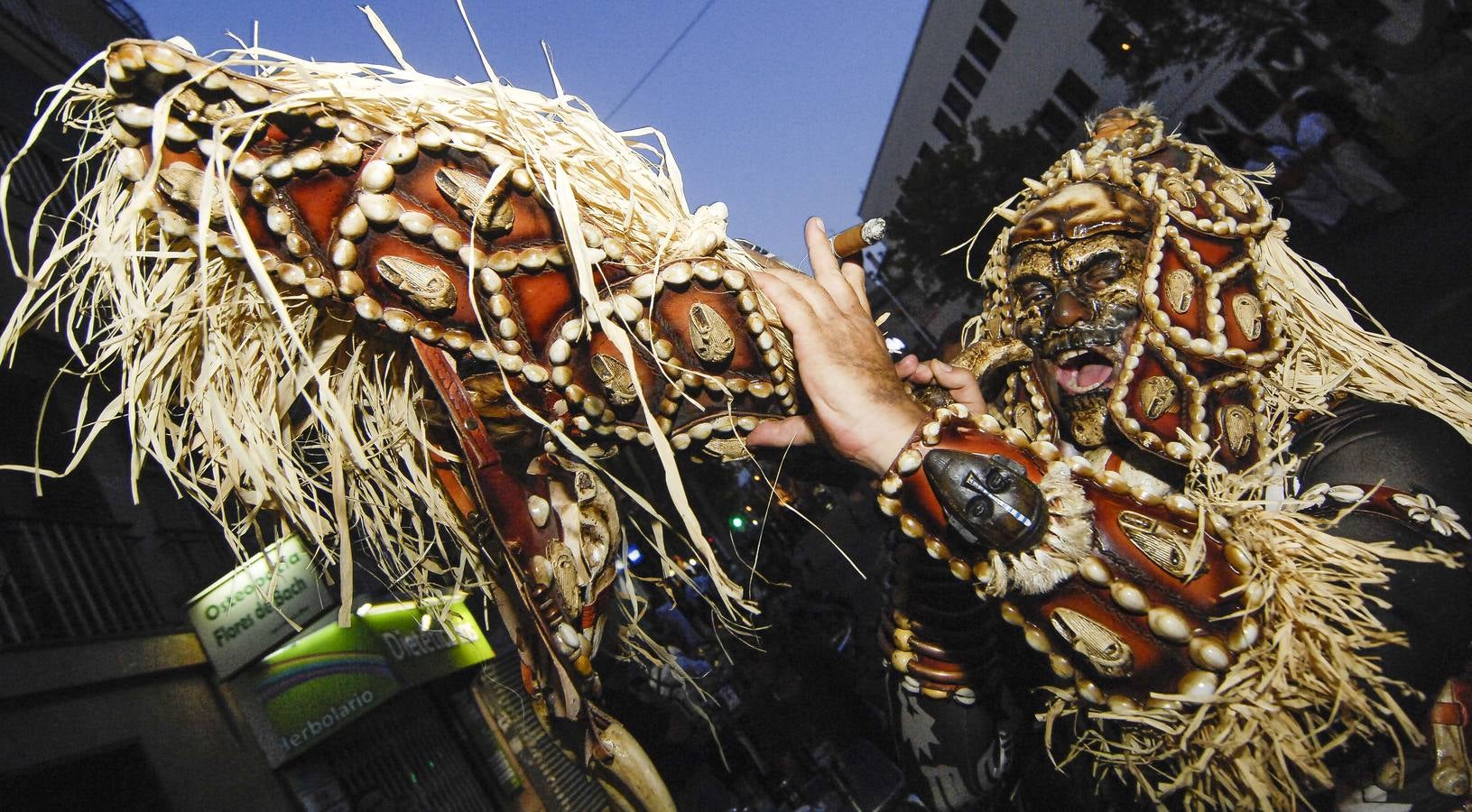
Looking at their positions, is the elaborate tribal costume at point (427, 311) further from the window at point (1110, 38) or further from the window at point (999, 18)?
the window at point (999, 18)

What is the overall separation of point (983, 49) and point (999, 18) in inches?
60.9

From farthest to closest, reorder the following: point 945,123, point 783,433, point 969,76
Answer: point 945,123 < point 969,76 < point 783,433

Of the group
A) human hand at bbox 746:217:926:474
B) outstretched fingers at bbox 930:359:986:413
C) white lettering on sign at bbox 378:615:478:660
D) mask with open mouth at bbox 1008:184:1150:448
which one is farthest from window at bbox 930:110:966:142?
human hand at bbox 746:217:926:474

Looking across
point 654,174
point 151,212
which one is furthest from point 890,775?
point 151,212

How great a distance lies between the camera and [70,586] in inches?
262

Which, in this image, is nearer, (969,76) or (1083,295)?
(1083,295)

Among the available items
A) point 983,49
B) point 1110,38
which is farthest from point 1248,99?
point 983,49

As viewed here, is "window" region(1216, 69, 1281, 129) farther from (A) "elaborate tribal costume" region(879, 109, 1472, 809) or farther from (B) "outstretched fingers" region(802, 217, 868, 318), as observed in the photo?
(B) "outstretched fingers" region(802, 217, 868, 318)

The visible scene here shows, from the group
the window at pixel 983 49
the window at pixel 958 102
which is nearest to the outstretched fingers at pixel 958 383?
the window at pixel 983 49

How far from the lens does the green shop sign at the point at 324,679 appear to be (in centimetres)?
735

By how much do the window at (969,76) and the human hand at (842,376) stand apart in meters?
29.5

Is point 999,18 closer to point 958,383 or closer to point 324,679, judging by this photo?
point 324,679

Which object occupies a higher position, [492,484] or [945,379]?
[492,484]

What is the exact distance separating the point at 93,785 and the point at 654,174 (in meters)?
7.53
